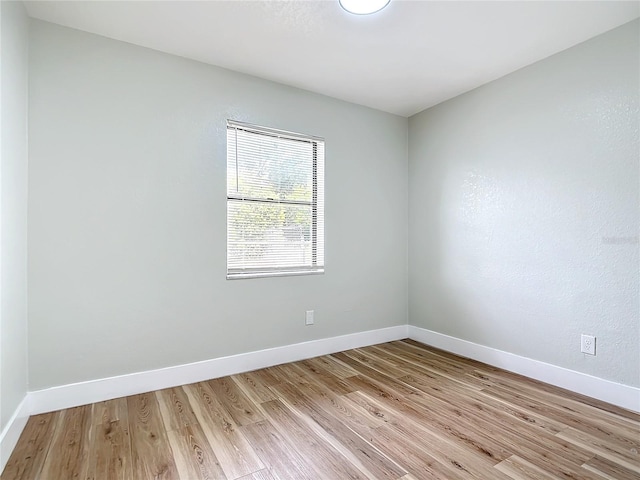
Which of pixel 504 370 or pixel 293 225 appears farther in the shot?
pixel 293 225

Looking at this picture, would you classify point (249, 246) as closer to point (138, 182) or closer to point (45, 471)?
point (138, 182)

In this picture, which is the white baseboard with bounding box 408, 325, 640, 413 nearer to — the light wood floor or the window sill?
the light wood floor

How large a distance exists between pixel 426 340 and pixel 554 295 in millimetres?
1340

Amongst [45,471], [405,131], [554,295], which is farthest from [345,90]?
[45,471]

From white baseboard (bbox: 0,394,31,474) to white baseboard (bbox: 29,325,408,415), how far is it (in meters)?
0.09

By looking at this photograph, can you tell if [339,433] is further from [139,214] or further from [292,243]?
[139,214]

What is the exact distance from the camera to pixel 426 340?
345 cm

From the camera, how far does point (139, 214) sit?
233 cm

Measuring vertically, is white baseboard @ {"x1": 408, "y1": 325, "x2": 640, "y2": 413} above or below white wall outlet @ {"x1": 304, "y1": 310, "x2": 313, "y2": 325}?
below

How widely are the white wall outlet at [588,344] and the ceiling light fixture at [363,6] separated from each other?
98.5 inches

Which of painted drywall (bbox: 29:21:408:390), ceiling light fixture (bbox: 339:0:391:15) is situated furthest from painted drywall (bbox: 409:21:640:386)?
ceiling light fixture (bbox: 339:0:391:15)

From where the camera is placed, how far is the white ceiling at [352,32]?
6.37 ft

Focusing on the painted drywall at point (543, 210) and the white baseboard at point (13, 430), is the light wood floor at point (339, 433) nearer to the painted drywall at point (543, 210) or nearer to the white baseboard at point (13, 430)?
the white baseboard at point (13, 430)

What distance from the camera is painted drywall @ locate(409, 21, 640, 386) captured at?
83.4 inches
